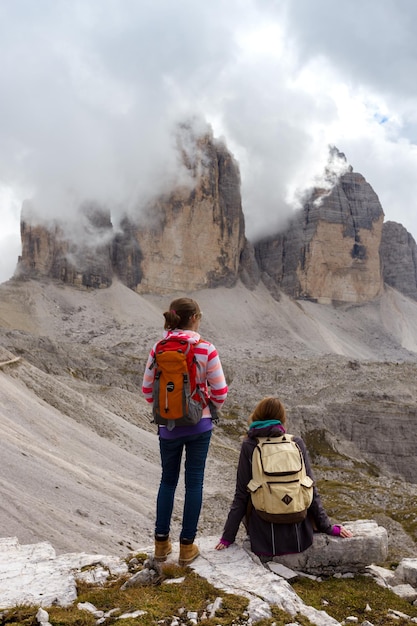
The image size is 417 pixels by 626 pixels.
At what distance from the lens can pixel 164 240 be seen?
131500mm

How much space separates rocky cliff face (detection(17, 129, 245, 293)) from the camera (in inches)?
4663

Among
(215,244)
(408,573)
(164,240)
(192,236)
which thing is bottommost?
(408,573)

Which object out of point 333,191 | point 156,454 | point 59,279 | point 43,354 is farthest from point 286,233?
point 156,454

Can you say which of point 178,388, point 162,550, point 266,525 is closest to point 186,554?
point 162,550

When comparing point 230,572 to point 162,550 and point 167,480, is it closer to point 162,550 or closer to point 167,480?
point 162,550

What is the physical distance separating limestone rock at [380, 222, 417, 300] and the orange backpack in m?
178

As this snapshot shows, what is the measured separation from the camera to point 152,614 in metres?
5.31

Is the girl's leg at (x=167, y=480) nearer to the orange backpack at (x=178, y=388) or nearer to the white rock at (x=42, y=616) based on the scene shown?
the orange backpack at (x=178, y=388)

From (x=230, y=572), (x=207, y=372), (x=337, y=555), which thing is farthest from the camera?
(x=337, y=555)

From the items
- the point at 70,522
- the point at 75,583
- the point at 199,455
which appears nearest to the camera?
the point at 75,583

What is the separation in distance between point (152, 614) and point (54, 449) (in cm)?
1849

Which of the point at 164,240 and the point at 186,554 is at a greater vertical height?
the point at 164,240

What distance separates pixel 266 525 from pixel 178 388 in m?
2.39

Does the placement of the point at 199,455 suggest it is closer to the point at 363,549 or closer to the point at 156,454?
the point at 363,549
